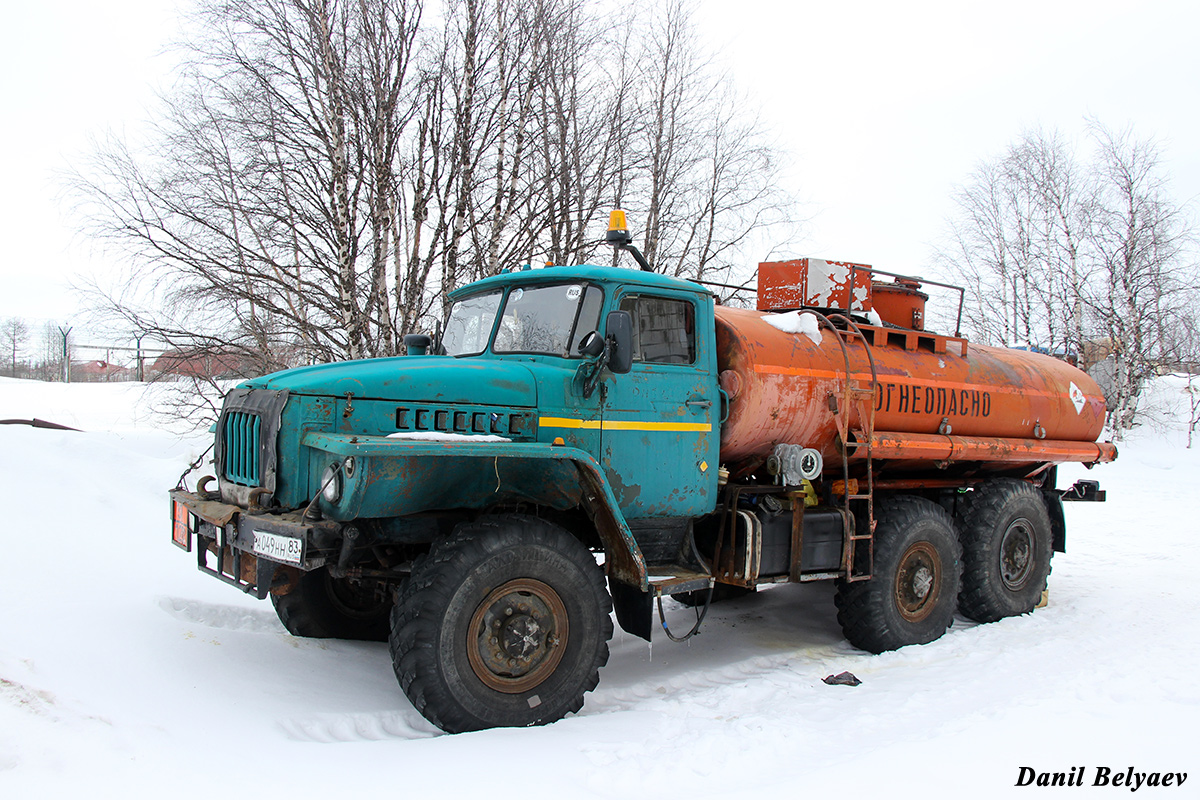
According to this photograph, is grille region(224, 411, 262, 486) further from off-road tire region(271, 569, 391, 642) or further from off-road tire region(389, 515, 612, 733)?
off-road tire region(389, 515, 612, 733)

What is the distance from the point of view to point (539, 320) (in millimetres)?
5203

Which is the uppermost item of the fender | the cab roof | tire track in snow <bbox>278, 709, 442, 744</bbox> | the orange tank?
the cab roof

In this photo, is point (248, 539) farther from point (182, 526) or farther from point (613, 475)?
point (613, 475)

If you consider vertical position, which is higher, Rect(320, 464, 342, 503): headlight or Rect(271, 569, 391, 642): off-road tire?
Rect(320, 464, 342, 503): headlight

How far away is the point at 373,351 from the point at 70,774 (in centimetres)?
833

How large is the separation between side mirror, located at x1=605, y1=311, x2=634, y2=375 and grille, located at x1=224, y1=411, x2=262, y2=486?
6.58 ft

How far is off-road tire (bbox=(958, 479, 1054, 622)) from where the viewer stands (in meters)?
7.23

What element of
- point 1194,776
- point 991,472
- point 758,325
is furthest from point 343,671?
point 991,472

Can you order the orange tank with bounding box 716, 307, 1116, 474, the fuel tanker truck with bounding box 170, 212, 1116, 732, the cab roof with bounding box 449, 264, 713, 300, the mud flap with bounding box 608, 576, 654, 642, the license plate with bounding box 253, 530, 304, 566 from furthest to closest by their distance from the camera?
the orange tank with bounding box 716, 307, 1116, 474 < the cab roof with bounding box 449, 264, 713, 300 < the mud flap with bounding box 608, 576, 654, 642 < the fuel tanker truck with bounding box 170, 212, 1116, 732 < the license plate with bounding box 253, 530, 304, 566

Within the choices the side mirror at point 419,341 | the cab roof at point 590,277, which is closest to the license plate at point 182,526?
the side mirror at point 419,341

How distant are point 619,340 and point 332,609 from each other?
2764mm

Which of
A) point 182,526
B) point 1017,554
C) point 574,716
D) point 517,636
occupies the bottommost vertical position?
point 574,716

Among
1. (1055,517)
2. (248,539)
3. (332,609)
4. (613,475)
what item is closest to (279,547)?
(248,539)

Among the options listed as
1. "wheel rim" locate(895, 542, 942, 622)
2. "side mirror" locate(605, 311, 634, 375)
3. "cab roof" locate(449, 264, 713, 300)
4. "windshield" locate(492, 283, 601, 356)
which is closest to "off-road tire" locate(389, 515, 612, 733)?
"side mirror" locate(605, 311, 634, 375)
